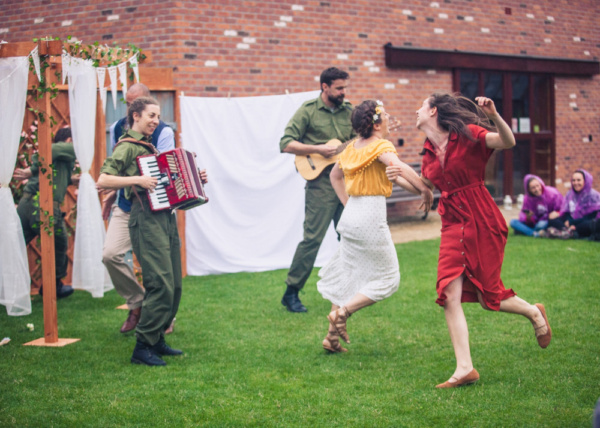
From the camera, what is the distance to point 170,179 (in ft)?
15.8

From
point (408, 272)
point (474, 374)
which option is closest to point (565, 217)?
point (408, 272)

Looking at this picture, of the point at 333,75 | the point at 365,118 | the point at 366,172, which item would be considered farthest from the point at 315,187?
the point at 365,118

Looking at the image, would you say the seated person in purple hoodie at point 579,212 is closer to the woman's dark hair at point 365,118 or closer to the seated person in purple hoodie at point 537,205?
the seated person in purple hoodie at point 537,205

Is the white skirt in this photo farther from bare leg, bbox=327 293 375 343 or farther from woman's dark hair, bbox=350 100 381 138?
woman's dark hair, bbox=350 100 381 138

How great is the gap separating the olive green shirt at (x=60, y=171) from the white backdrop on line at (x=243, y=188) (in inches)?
66.2

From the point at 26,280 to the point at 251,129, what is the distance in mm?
3963

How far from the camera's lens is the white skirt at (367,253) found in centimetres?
488

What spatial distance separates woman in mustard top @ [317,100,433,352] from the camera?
Result: 15.9 feet

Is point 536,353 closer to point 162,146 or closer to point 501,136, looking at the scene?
point 501,136

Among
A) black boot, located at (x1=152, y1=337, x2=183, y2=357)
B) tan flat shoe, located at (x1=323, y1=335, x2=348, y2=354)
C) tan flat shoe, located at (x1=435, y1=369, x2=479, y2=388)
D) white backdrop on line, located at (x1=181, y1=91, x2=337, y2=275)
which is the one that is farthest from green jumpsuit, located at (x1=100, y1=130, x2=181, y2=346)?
white backdrop on line, located at (x1=181, y1=91, x2=337, y2=275)

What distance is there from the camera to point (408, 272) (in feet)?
26.3

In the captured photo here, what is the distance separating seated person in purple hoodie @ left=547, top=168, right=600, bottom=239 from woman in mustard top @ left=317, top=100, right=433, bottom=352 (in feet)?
19.9

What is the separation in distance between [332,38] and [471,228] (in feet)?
25.1

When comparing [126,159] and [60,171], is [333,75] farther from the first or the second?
[60,171]
